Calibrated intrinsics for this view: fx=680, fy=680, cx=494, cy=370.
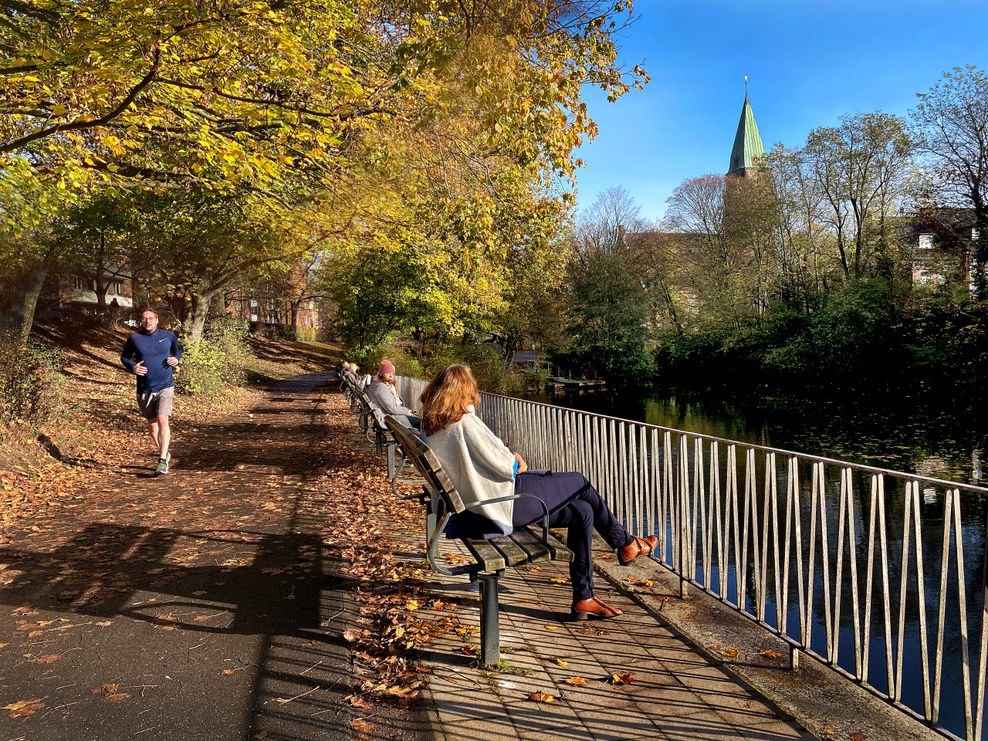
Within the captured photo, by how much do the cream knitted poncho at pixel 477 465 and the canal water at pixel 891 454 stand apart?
1893 millimetres

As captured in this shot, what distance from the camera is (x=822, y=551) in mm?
5262

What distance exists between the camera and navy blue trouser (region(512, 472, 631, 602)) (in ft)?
12.8

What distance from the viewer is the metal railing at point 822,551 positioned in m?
2.90

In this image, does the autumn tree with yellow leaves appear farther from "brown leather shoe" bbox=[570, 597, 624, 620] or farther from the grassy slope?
"brown leather shoe" bbox=[570, 597, 624, 620]

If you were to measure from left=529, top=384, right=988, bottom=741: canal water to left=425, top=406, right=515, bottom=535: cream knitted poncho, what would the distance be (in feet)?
6.21

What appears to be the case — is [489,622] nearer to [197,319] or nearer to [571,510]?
[571,510]

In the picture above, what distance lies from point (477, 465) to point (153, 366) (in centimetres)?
614

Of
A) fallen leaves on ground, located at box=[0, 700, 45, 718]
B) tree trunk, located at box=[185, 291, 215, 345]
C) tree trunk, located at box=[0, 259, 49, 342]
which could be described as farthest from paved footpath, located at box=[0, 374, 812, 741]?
tree trunk, located at box=[0, 259, 49, 342]

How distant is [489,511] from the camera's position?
12.1 feet

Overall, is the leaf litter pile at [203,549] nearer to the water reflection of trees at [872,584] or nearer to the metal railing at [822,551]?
the metal railing at [822,551]

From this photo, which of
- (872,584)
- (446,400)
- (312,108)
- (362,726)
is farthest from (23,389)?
(872,584)

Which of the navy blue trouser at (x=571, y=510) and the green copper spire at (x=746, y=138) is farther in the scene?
the green copper spire at (x=746, y=138)

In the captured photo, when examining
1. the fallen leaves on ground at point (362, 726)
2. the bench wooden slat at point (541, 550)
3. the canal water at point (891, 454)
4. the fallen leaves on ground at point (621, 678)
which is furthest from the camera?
the canal water at point (891, 454)

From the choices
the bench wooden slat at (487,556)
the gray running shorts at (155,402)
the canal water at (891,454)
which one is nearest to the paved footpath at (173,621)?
the bench wooden slat at (487,556)
